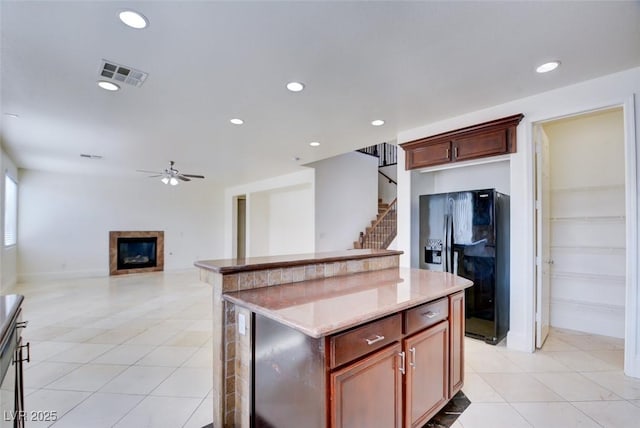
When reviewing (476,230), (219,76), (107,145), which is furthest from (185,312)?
(476,230)

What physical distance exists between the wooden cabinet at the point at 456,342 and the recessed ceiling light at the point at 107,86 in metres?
3.44

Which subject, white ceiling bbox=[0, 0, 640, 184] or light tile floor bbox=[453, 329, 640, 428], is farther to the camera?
light tile floor bbox=[453, 329, 640, 428]

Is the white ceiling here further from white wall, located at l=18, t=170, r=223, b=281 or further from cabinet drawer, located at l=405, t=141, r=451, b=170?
white wall, located at l=18, t=170, r=223, b=281

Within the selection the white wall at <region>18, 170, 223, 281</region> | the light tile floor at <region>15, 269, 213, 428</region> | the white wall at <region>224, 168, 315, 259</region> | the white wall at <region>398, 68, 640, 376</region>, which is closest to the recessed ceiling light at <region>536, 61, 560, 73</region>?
the white wall at <region>398, 68, 640, 376</region>

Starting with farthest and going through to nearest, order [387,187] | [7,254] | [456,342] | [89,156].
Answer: [387,187] < [7,254] < [89,156] < [456,342]

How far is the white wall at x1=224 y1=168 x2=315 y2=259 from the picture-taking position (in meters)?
7.65

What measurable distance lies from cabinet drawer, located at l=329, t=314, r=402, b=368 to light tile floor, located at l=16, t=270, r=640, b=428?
3.35ft

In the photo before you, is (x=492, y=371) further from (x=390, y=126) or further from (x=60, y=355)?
(x=60, y=355)

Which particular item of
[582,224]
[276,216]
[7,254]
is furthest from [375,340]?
[7,254]

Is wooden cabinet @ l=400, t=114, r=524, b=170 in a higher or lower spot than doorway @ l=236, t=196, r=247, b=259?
higher

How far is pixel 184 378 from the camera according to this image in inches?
104

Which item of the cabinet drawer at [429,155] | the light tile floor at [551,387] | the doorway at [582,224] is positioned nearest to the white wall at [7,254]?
the cabinet drawer at [429,155]

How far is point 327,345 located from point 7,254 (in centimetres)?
786

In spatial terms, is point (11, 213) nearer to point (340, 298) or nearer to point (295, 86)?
point (295, 86)
